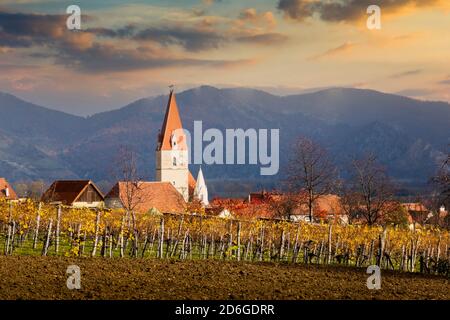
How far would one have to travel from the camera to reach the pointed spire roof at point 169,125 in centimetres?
12162

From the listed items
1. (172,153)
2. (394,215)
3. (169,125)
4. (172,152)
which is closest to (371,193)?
(394,215)

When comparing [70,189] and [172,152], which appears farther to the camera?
[172,152]

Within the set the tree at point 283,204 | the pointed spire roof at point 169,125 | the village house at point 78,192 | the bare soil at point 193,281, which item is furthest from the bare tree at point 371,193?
the pointed spire roof at point 169,125

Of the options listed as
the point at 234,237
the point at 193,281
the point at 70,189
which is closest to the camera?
the point at 193,281

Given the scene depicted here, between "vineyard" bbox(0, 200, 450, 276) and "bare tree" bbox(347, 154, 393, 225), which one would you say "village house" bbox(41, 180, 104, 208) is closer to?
"bare tree" bbox(347, 154, 393, 225)

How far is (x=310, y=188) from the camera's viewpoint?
57500 millimetres

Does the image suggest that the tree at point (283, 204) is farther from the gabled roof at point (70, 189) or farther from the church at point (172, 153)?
the church at point (172, 153)

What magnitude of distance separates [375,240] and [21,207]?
54.9 ft

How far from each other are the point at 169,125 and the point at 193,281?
4072 inches

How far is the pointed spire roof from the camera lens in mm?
121625

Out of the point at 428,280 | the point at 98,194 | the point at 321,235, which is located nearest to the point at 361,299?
the point at 428,280

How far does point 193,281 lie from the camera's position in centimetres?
2022

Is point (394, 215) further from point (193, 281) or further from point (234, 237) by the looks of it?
point (193, 281)
